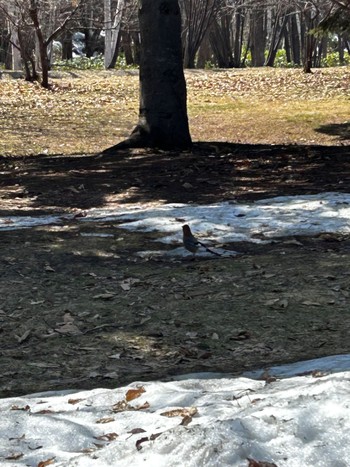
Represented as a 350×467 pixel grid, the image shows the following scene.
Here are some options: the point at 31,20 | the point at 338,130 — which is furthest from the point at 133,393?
the point at 31,20

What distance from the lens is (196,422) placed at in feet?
12.6

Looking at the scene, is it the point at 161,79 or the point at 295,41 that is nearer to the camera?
the point at 161,79

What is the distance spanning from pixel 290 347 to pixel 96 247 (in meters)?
2.87

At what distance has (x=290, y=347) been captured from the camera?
5.83m

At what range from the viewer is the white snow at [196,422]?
3.35m

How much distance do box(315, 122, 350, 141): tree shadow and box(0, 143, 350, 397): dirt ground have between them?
7.47 m

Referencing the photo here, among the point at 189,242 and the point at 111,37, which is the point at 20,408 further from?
the point at 111,37

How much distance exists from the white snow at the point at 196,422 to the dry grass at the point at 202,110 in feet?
40.7

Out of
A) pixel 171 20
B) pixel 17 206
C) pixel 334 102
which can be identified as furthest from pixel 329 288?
pixel 334 102

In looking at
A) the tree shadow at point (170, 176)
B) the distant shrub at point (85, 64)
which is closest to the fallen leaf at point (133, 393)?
the tree shadow at point (170, 176)

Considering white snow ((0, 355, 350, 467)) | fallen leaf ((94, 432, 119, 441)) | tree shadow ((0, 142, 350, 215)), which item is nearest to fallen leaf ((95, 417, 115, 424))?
white snow ((0, 355, 350, 467))

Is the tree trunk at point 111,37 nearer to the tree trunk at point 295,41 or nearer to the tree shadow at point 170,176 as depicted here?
the tree trunk at point 295,41

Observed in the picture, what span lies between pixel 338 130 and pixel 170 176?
7540 mm

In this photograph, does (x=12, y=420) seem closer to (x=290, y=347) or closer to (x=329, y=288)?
(x=290, y=347)
